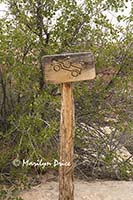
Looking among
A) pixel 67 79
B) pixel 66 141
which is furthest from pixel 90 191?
pixel 67 79

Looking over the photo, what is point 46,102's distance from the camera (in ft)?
14.8

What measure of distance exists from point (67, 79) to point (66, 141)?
0.47m

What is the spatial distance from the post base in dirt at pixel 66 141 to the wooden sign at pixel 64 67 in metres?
0.08

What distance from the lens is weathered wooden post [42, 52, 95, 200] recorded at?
10.9 feet

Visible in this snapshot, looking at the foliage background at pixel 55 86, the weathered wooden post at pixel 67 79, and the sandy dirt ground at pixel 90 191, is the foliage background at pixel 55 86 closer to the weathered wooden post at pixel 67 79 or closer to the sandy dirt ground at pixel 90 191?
the sandy dirt ground at pixel 90 191

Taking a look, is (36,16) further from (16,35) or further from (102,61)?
(102,61)

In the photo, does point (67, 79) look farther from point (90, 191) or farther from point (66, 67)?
Answer: point (90, 191)

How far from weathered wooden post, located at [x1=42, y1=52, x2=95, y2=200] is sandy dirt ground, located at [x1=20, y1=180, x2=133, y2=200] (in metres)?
1.01

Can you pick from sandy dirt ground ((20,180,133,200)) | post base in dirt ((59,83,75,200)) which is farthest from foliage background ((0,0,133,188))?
post base in dirt ((59,83,75,200))

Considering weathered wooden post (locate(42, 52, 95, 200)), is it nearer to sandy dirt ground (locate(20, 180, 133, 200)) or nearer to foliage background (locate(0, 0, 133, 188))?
foliage background (locate(0, 0, 133, 188))

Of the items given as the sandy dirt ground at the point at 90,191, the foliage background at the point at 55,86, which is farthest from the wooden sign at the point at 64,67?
the sandy dirt ground at the point at 90,191

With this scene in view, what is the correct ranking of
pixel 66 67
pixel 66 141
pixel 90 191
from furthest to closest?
pixel 90 191
pixel 66 141
pixel 66 67

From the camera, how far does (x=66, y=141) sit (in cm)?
Answer: 344

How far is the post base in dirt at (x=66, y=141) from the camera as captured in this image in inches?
134
